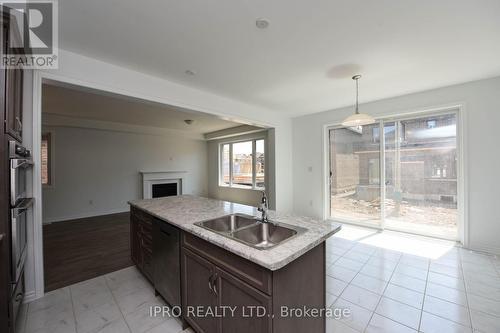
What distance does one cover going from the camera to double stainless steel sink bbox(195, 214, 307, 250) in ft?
5.24

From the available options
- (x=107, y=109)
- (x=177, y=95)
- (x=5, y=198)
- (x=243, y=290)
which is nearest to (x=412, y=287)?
(x=243, y=290)

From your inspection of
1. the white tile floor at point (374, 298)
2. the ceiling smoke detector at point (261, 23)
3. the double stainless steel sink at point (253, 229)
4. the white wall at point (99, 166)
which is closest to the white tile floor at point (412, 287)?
the white tile floor at point (374, 298)

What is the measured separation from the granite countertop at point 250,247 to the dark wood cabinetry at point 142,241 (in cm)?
13

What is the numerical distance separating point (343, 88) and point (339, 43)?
1.36 metres

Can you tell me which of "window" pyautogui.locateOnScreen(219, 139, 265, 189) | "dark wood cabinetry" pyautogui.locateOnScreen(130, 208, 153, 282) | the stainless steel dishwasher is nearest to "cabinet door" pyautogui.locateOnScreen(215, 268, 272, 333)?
the stainless steel dishwasher

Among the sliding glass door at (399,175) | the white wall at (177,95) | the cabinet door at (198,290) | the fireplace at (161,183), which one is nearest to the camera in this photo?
the cabinet door at (198,290)

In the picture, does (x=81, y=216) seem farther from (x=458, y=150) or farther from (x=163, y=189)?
(x=458, y=150)

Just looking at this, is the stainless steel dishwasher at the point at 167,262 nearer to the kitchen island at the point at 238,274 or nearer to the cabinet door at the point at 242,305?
the kitchen island at the point at 238,274

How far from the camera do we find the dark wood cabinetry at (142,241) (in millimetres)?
2209

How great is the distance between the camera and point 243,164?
6.89 metres

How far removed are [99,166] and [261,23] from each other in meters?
5.84

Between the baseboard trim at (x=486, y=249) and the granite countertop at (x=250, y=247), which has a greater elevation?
the granite countertop at (x=250, y=247)

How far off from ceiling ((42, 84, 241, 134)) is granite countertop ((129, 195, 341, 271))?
71.6 inches

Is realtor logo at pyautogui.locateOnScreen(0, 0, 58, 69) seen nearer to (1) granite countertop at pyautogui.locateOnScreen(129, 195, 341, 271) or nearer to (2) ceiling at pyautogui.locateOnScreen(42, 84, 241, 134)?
(2) ceiling at pyautogui.locateOnScreen(42, 84, 241, 134)
